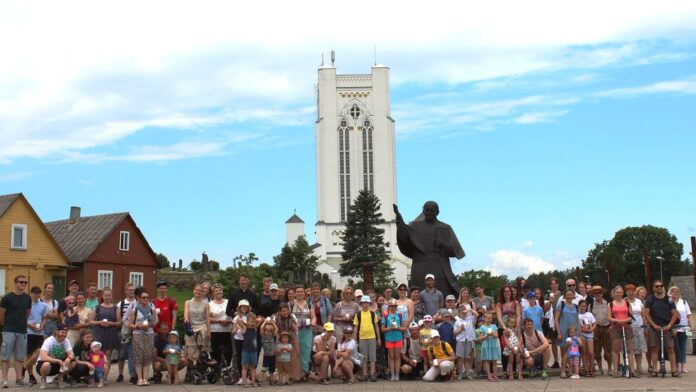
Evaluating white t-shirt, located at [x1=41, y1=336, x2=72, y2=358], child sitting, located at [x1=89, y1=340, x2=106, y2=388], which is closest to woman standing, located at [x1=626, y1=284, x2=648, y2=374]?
child sitting, located at [x1=89, y1=340, x2=106, y2=388]

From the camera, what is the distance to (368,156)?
286 ft

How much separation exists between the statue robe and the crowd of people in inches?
74.9

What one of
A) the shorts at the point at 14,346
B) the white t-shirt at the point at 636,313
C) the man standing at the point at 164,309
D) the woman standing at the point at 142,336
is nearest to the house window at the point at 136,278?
the man standing at the point at 164,309

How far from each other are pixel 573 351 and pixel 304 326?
4.35 meters

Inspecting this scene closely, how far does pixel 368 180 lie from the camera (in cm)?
8712

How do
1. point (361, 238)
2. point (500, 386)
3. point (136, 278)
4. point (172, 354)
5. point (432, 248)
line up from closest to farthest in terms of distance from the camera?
point (500, 386), point (172, 354), point (432, 248), point (136, 278), point (361, 238)

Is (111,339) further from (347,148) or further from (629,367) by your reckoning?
(347,148)

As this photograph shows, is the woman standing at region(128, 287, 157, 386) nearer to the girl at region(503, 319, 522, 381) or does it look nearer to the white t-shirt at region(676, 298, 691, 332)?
the girl at region(503, 319, 522, 381)

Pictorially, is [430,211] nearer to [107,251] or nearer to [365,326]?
[365,326]

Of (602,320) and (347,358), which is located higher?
(602,320)

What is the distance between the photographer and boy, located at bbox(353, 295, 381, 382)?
13.9 m

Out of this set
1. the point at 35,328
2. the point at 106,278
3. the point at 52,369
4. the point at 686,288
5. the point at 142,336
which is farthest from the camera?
the point at 686,288

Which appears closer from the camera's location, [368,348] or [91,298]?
[368,348]

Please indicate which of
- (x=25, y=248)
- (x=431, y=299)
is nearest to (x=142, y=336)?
(x=431, y=299)
